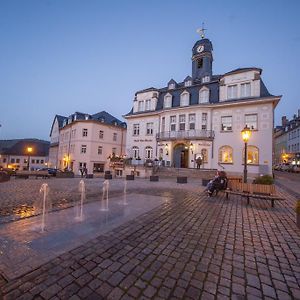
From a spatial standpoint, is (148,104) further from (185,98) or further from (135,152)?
(135,152)

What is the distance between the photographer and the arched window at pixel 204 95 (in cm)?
2700

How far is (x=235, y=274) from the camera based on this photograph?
3117mm

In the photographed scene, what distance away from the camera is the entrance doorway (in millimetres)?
28334

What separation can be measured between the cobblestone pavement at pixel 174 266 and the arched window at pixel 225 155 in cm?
2022

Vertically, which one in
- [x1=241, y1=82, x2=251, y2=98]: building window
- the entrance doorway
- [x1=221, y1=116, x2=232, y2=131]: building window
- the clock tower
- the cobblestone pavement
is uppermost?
the clock tower

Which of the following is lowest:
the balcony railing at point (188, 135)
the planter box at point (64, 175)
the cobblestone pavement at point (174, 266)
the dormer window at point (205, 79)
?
the planter box at point (64, 175)

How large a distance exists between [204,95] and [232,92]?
3.80 m

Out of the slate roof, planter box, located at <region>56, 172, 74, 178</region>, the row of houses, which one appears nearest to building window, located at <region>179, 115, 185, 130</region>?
the row of houses

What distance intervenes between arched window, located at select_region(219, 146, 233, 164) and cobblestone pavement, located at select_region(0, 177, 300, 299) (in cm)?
2022

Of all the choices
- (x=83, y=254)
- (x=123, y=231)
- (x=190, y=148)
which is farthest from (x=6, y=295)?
(x=190, y=148)

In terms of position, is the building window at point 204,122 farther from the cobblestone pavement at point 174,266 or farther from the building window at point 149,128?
the cobblestone pavement at point 174,266

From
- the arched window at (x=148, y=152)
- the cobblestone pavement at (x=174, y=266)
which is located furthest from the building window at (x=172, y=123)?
the cobblestone pavement at (x=174, y=266)

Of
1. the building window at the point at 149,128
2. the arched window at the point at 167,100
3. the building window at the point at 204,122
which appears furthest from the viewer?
the building window at the point at 149,128

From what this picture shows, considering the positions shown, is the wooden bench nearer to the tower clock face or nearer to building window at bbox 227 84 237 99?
building window at bbox 227 84 237 99
